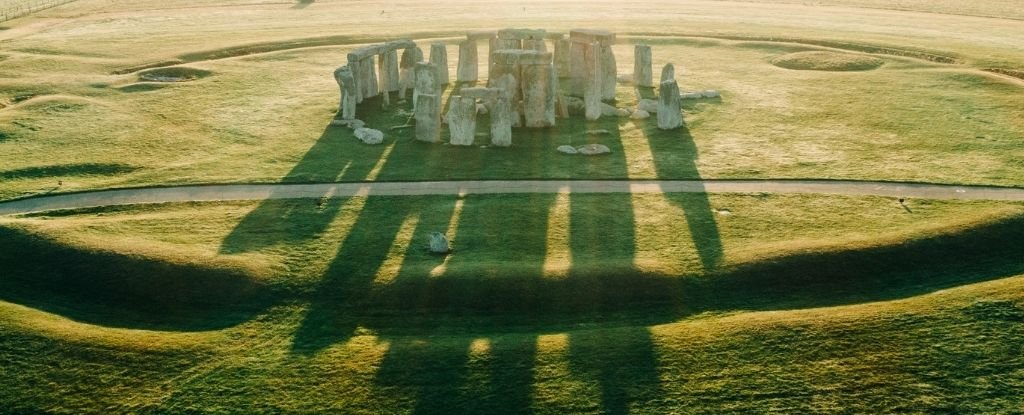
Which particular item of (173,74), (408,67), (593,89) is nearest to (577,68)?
(593,89)

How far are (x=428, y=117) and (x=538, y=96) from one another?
419 cm

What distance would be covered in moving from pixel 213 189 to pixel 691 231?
1310cm

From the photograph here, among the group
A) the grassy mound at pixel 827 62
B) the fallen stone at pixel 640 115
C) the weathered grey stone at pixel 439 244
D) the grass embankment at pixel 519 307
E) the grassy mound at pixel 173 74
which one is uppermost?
the grassy mound at pixel 173 74

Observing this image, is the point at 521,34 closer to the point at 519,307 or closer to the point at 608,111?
the point at 608,111

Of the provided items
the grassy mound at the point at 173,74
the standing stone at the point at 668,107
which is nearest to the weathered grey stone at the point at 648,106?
the standing stone at the point at 668,107

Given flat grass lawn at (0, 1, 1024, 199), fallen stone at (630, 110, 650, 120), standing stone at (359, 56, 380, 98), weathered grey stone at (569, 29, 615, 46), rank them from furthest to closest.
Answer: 1. standing stone at (359, 56, 380, 98)
2. weathered grey stone at (569, 29, 615, 46)
3. fallen stone at (630, 110, 650, 120)
4. flat grass lawn at (0, 1, 1024, 199)

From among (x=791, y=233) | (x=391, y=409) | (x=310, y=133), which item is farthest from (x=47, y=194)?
(x=791, y=233)

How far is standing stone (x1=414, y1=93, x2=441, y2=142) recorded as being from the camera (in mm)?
30781

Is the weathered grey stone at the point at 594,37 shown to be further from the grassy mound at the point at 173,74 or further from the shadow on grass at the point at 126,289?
the shadow on grass at the point at 126,289

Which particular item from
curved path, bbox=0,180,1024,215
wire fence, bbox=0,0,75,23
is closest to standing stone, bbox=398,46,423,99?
curved path, bbox=0,180,1024,215

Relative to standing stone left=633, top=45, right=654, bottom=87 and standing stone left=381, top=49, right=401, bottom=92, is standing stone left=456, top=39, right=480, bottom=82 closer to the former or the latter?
standing stone left=381, top=49, right=401, bottom=92

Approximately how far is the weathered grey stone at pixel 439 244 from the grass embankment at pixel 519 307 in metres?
0.39

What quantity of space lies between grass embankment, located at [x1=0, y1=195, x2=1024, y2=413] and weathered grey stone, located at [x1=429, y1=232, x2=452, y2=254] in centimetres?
39

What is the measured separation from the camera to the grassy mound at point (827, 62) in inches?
1657
